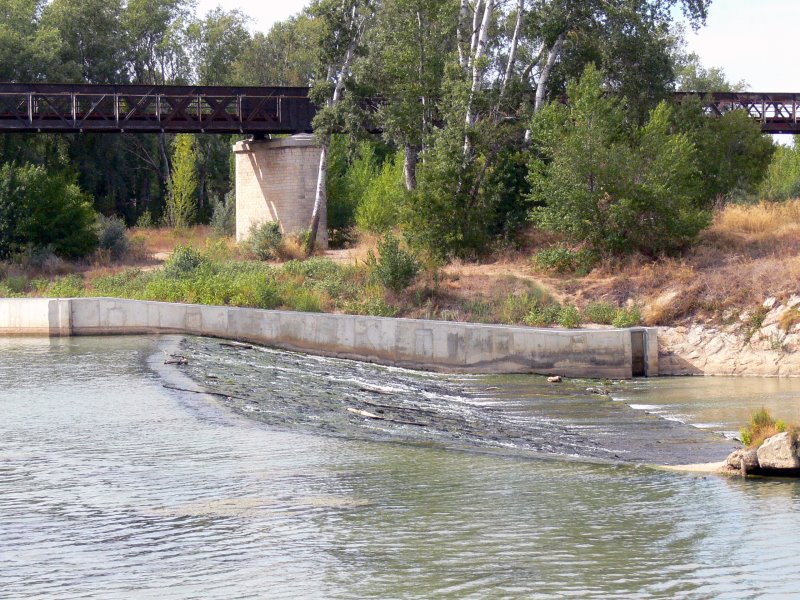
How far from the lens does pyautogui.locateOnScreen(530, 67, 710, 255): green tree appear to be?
30.0m

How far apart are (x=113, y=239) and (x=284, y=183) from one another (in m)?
7.23

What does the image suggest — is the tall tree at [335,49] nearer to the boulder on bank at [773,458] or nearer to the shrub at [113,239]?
the shrub at [113,239]

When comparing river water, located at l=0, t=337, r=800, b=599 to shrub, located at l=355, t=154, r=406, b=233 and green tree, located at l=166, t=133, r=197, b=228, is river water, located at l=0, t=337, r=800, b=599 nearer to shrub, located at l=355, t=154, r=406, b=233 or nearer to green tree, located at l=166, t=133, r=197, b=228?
shrub, located at l=355, t=154, r=406, b=233

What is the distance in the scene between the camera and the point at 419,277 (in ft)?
101

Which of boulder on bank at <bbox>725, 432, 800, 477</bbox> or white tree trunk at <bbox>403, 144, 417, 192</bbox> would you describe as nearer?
boulder on bank at <bbox>725, 432, 800, 477</bbox>

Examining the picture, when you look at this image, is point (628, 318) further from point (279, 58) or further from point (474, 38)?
point (279, 58)

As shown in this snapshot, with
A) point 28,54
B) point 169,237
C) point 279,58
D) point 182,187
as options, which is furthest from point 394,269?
point 279,58

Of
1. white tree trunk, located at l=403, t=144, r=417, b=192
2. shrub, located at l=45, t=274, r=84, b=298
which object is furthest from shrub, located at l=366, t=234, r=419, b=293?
shrub, located at l=45, t=274, r=84, b=298

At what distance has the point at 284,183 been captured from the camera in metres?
42.3

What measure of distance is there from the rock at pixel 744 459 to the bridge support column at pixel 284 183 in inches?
1170

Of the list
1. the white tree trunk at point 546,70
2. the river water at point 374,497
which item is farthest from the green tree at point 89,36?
the river water at point 374,497

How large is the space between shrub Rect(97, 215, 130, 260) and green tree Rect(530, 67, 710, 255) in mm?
18752

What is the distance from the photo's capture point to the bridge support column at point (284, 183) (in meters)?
42.0

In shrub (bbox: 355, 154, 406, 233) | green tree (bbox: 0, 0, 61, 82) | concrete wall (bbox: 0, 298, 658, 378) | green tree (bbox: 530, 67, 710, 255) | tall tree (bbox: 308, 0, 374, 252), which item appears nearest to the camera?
concrete wall (bbox: 0, 298, 658, 378)
